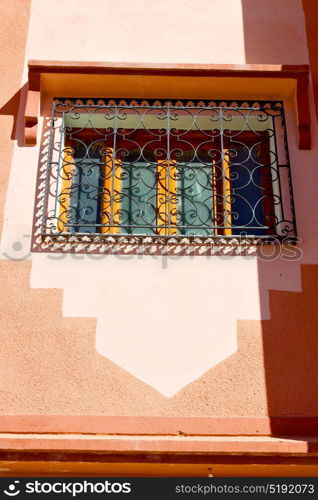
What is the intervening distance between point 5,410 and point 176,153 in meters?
2.46

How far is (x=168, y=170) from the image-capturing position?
16.8ft

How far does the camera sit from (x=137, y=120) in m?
5.45

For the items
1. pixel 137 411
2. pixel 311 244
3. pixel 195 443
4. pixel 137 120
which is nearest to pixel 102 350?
pixel 137 411

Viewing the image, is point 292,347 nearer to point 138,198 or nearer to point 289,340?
point 289,340

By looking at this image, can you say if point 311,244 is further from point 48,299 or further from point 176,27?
point 176,27
